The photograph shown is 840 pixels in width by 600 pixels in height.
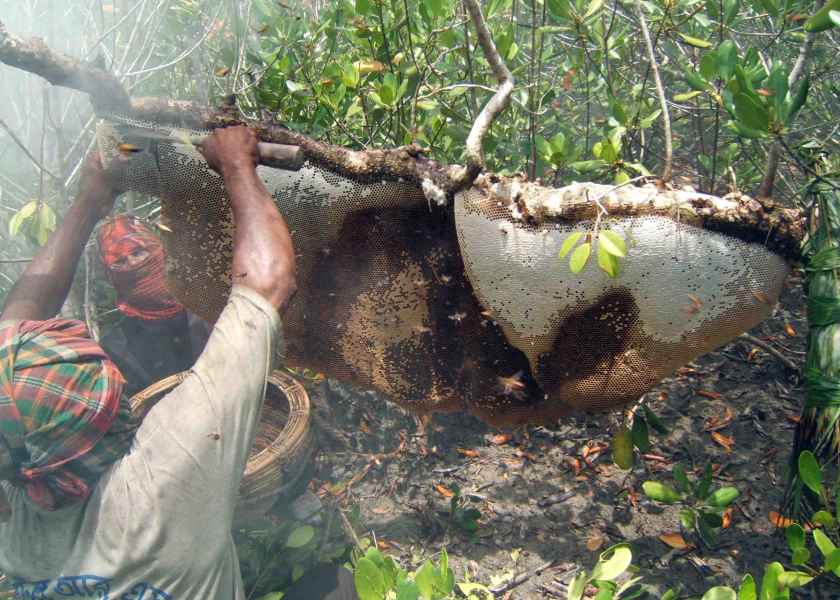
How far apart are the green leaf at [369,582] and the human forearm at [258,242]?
2.34 feet

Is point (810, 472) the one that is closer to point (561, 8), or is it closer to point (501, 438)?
point (561, 8)

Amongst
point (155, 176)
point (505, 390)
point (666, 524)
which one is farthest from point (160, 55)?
point (666, 524)

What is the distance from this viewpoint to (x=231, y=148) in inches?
62.1

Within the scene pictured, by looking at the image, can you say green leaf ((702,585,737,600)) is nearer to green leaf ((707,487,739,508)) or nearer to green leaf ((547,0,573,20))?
green leaf ((707,487,739,508))

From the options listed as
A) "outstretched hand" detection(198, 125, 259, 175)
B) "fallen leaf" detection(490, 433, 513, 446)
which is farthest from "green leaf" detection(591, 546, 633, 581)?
"fallen leaf" detection(490, 433, 513, 446)

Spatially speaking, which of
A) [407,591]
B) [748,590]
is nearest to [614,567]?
[748,590]

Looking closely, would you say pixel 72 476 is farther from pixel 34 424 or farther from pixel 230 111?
pixel 230 111

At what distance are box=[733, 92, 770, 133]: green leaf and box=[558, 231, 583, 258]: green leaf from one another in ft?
1.67

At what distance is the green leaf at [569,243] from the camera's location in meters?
1.27

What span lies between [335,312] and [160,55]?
2.37m

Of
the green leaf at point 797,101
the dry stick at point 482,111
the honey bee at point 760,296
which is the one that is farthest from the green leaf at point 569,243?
the green leaf at point 797,101

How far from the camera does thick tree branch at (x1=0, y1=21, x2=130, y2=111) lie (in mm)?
1388

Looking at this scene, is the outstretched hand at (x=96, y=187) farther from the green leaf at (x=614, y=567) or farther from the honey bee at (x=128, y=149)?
the green leaf at (x=614, y=567)

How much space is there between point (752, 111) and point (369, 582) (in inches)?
59.3
